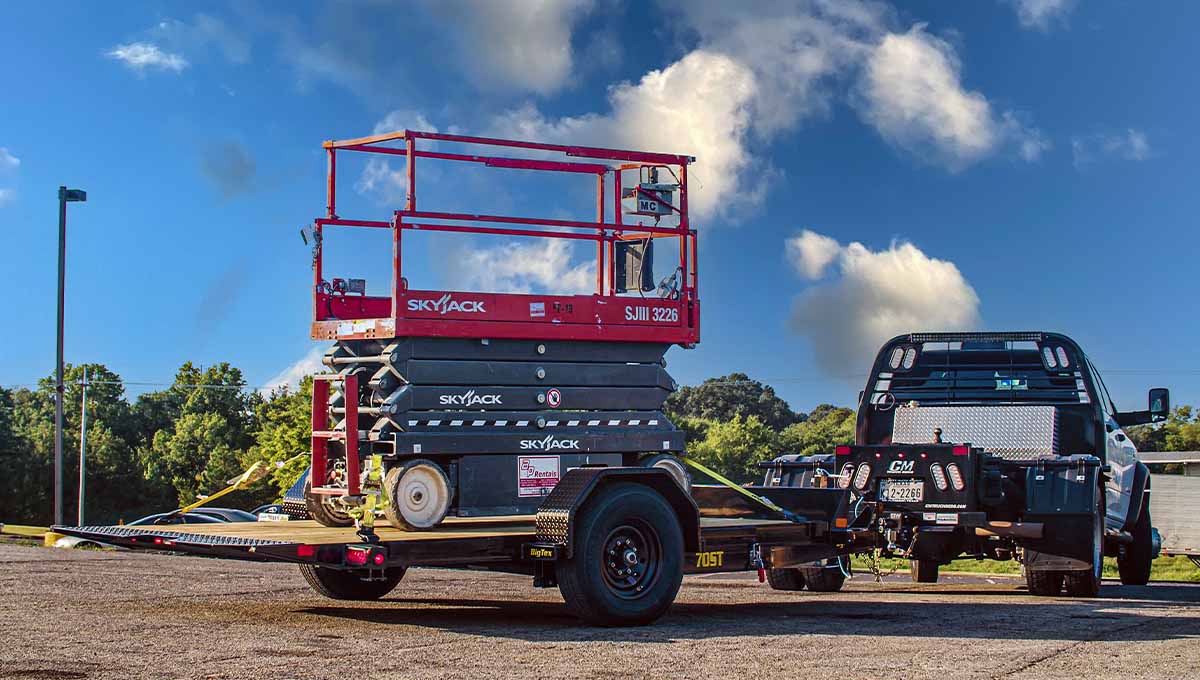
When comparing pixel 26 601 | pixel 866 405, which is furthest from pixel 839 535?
pixel 26 601

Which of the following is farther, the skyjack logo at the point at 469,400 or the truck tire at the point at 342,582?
the truck tire at the point at 342,582

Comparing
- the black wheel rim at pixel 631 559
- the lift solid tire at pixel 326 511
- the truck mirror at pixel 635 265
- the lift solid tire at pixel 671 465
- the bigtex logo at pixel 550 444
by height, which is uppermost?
the truck mirror at pixel 635 265

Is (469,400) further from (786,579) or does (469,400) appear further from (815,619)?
(786,579)

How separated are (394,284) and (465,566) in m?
2.41

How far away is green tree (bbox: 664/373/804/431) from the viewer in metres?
91.9

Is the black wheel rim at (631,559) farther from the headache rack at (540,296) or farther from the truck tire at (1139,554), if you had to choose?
the truck tire at (1139,554)

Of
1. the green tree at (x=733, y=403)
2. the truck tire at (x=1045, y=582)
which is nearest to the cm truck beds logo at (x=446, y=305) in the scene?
the truck tire at (x=1045, y=582)

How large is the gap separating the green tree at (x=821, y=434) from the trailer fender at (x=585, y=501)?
147 ft

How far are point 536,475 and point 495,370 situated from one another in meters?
0.99

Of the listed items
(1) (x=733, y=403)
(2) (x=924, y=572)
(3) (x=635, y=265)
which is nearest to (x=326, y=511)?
(3) (x=635, y=265)

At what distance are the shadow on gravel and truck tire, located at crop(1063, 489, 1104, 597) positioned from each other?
0.30m

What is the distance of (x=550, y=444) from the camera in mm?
12461

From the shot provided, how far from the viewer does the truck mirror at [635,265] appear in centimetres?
1336

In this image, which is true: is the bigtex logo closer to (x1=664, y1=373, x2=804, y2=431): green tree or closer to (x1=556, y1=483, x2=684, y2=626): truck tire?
(x1=556, y1=483, x2=684, y2=626): truck tire
